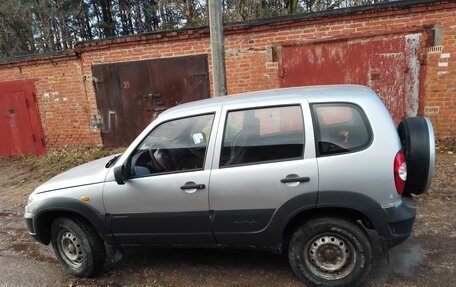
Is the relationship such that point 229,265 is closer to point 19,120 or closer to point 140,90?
point 140,90

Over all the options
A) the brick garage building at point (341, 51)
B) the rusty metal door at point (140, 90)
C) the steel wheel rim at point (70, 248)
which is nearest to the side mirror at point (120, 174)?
the steel wheel rim at point (70, 248)

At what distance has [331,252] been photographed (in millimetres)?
2928

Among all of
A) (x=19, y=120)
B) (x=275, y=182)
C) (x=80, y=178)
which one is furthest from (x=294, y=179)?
(x=19, y=120)

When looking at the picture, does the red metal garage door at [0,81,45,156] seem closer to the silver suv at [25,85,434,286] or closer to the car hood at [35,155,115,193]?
the car hood at [35,155,115,193]

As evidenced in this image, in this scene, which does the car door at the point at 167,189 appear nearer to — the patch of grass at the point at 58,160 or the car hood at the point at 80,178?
the car hood at the point at 80,178

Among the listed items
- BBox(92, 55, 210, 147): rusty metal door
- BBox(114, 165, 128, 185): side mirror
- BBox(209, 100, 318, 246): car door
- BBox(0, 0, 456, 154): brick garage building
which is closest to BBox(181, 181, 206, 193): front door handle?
BBox(209, 100, 318, 246): car door

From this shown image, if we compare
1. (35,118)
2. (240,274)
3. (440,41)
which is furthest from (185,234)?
(35,118)

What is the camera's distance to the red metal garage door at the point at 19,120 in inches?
379

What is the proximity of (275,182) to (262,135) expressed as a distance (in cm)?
44

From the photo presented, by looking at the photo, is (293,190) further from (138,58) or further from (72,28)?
(72,28)

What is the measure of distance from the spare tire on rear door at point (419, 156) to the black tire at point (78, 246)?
9.78 feet

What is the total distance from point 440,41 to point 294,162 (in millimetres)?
5349

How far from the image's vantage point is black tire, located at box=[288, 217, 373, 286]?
287cm

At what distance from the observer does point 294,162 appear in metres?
2.86
